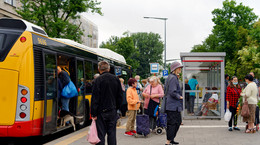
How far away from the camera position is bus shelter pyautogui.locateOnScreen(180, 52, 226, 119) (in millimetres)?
12953

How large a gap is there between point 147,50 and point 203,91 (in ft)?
179

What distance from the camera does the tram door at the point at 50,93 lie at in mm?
7609

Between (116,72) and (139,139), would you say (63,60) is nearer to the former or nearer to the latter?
(139,139)

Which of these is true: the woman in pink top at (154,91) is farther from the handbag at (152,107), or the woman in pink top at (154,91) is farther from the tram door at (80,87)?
the tram door at (80,87)

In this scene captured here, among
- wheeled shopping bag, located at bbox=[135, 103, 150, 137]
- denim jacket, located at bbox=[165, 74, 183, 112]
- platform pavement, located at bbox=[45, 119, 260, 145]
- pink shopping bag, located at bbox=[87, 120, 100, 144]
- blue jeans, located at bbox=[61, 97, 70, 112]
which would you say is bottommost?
platform pavement, located at bbox=[45, 119, 260, 145]

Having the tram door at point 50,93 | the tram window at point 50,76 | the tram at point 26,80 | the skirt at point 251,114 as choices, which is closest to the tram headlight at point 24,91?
the tram at point 26,80

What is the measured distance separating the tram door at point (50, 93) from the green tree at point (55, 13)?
1542cm

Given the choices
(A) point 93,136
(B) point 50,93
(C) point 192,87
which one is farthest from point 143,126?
(C) point 192,87

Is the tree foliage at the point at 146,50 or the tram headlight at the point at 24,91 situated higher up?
the tree foliage at the point at 146,50

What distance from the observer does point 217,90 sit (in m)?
13.0

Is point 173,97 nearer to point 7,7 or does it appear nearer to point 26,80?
point 26,80

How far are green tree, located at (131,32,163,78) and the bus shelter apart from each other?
2035 inches

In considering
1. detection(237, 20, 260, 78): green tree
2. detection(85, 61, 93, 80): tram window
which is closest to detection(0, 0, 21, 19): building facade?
detection(85, 61, 93, 80): tram window

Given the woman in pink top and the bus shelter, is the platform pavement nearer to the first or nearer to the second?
the woman in pink top
